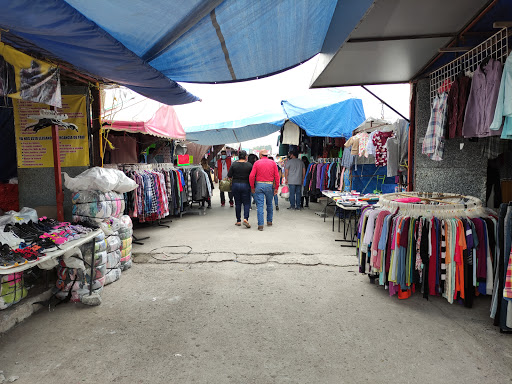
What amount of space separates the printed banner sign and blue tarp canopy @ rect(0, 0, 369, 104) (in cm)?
20

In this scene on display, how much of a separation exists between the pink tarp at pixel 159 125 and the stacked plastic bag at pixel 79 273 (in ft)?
12.6

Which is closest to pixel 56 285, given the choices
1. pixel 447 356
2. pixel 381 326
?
pixel 381 326

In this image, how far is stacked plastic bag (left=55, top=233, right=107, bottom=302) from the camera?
3.83 metres

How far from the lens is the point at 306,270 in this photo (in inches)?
198

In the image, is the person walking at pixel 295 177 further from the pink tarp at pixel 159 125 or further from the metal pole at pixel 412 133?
the metal pole at pixel 412 133

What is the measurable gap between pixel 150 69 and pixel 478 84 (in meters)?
3.78

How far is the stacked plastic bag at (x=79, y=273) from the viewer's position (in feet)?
12.6

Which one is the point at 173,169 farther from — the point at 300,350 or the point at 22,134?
the point at 300,350

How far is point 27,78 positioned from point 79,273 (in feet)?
7.77

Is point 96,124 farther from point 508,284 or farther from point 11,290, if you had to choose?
point 508,284

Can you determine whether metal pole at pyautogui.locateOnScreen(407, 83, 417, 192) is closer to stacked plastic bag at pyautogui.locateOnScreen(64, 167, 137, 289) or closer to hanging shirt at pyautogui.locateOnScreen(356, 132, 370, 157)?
hanging shirt at pyautogui.locateOnScreen(356, 132, 370, 157)

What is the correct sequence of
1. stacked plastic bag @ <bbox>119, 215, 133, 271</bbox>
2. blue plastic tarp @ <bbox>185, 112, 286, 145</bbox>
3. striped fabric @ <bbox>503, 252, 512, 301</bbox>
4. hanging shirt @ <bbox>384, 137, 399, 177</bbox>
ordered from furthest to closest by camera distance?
blue plastic tarp @ <bbox>185, 112, 286, 145</bbox> < hanging shirt @ <bbox>384, 137, 399, 177</bbox> < stacked plastic bag @ <bbox>119, 215, 133, 271</bbox> < striped fabric @ <bbox>503, 252, 512, 301</bbox>

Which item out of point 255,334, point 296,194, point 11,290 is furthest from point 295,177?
point 11,290

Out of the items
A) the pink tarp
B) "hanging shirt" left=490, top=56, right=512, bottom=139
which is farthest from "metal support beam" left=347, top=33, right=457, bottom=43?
the pink tarp
